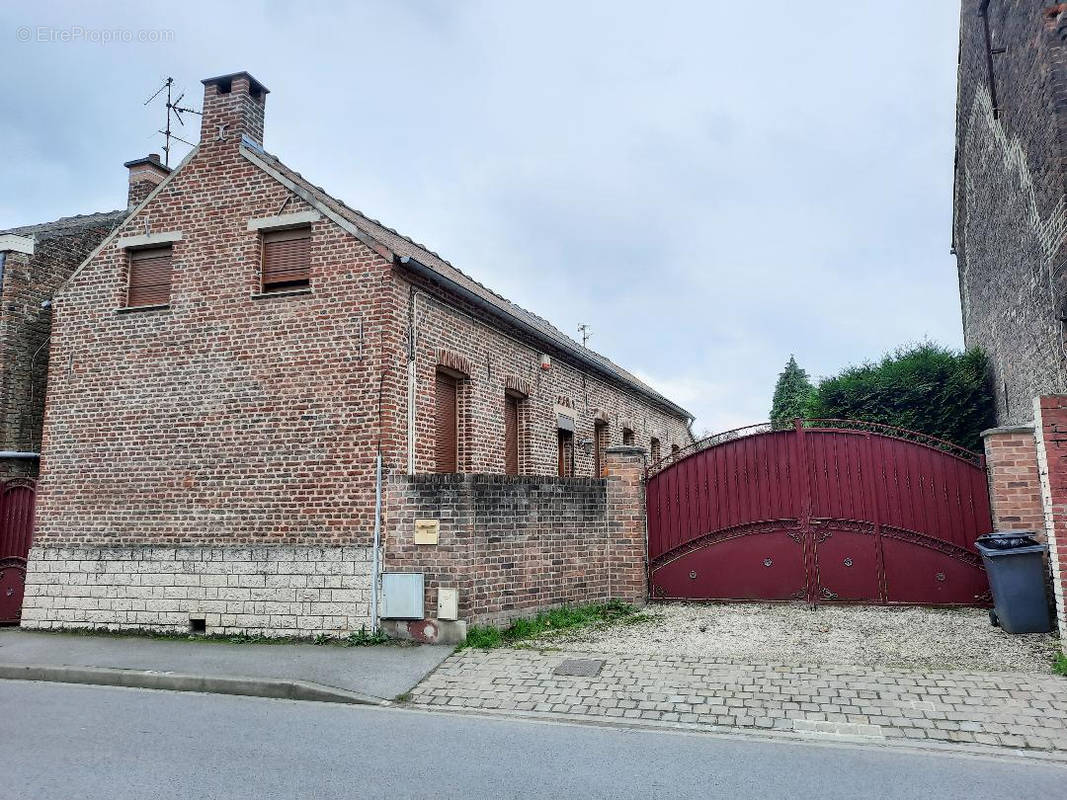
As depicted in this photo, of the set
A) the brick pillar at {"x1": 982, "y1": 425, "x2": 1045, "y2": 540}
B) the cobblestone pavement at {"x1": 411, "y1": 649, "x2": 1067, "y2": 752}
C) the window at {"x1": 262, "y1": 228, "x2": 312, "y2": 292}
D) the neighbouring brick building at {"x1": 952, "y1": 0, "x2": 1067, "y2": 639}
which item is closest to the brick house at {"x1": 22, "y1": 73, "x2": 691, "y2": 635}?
the window at {"x1": 262, "y1": 228, "x2": 312, "y2": 292}

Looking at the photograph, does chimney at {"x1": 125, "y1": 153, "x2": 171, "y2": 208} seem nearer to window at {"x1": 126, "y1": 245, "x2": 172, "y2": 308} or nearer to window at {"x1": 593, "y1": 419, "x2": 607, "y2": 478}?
window at {"x1": 126, "y1": 245, "x2": 172, "y2": 308}

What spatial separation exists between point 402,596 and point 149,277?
647 centimetres

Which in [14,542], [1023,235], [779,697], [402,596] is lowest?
[779,697]

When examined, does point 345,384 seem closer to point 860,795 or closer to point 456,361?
point 456,361

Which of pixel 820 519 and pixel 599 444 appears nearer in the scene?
pixel 820 519

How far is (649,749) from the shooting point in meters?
5.45

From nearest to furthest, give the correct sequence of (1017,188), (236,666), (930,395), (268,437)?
(236,666)
(268,437)
(1017,188)
(930,395)

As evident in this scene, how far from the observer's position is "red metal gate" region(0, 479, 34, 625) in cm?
1122

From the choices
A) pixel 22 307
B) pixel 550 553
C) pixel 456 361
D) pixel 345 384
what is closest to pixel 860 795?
pixel 550 553

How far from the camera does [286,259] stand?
412 inches

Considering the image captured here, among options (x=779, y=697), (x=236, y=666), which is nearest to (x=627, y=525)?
(x=779, y=697)

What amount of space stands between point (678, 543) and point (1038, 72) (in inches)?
301

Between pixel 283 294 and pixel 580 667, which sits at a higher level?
pixel 283 294

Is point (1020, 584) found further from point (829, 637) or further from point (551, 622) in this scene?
point (551, 622)
